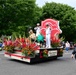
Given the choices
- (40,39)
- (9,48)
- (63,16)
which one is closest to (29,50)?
(9,48)

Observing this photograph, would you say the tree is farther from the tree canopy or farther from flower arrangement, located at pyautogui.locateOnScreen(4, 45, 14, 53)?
flower arrangement, located at pyautogui.locateOnScreen(4, 45, 14, 53)

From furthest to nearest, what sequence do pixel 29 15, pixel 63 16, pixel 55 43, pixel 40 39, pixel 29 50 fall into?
pixel 63 16 → pixel 29 15 → pixel 55 43 → pixel 40 39 → pixel 29 50

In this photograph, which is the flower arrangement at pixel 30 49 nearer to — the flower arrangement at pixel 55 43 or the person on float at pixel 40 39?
the person on float at pixel 40 39

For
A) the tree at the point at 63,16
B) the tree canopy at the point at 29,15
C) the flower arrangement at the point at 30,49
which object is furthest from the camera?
the tree at the point at 63,16

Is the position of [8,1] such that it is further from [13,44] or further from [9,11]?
[13,44]

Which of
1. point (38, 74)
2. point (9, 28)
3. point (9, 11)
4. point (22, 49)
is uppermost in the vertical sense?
point (9, 11)

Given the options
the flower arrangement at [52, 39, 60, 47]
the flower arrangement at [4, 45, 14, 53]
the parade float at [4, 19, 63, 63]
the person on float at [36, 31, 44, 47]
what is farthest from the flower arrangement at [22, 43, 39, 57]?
the flower arrangement at [52, 39, 60, 47]

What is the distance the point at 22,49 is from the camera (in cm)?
1245

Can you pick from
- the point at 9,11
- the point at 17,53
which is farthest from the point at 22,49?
the point at 9,11

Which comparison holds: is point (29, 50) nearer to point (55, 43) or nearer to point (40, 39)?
point (40, 39)

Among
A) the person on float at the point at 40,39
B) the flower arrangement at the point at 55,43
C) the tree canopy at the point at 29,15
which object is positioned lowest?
the flower arrangement at the point at 55,43

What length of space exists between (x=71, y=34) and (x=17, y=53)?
3122 cm

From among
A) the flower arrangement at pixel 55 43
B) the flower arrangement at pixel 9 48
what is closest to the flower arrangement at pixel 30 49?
the flower arrangement at pixel 9 48

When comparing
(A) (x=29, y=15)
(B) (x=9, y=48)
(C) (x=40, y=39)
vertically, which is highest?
(A) (x=29, y=15)
